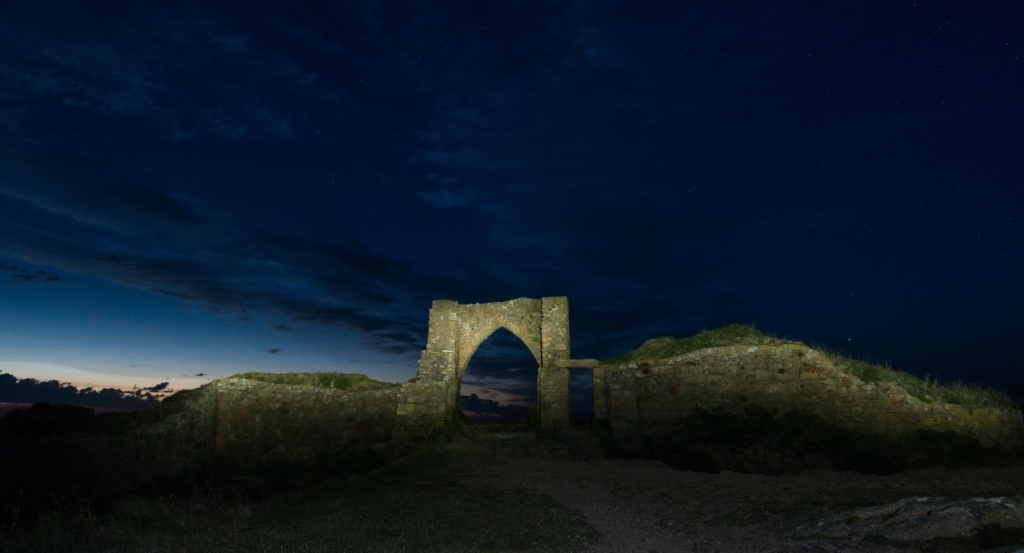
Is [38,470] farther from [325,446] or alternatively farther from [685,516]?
[685,516]

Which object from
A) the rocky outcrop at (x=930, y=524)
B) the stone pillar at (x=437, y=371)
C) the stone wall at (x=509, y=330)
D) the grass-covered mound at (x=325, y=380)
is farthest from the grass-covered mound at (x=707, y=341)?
the rocky outcrop at (x=930, y=524)

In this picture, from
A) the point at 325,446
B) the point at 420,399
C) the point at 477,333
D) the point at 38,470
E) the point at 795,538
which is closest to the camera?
the point at 795,538

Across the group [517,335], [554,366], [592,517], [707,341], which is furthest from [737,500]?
[517,335]

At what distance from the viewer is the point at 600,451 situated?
15.3 meters

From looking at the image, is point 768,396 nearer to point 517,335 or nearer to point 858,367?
point 858,367

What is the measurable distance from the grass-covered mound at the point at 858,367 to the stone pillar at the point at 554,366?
2.05 metres

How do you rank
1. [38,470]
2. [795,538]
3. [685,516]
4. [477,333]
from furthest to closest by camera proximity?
[477,333] → [38,470] → [685,516] → [795,538]

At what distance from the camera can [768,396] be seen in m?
14.6

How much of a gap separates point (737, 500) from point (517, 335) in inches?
561

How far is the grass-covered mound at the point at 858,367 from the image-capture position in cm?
1339

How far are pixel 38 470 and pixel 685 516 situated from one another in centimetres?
1138

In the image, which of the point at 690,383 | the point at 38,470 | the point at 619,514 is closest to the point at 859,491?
the point at 619,514

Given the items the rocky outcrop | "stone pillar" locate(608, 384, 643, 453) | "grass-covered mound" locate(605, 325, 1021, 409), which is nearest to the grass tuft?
"grass-covered mound" locate(605, 325, 1021, 409)

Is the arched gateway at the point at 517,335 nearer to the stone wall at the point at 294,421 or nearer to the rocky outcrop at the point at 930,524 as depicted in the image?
the stone wall at the point at 294,421
